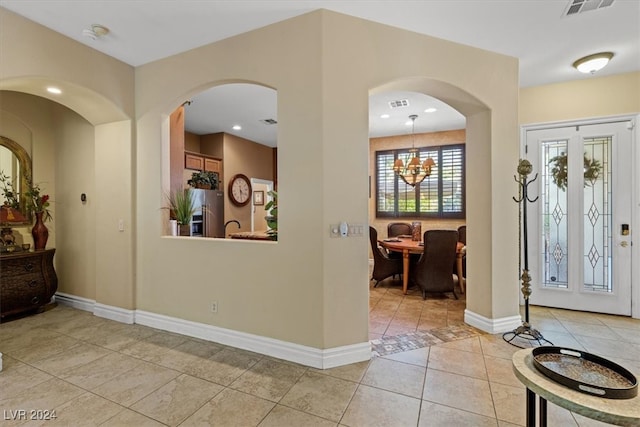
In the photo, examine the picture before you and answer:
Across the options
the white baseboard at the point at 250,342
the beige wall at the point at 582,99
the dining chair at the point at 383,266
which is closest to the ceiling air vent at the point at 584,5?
the beige wall at the point at 582,99

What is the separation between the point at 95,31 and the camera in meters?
2.84

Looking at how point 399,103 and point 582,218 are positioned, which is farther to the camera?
point 399,103

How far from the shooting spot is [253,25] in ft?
9.06

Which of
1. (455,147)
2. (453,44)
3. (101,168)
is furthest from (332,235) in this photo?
(455,147)

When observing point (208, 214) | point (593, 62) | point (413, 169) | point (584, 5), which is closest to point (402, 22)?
point (584, 5)

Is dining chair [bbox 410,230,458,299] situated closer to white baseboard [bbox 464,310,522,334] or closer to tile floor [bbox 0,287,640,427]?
white baseboard [bbox 464,310,522,334]

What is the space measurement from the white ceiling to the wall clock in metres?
3.44

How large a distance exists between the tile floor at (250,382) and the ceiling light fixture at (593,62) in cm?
289

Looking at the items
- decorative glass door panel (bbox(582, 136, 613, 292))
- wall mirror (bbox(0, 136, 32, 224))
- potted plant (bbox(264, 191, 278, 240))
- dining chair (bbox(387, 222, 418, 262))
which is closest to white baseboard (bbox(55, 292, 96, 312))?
wall mirror (bbox(0, 136, 32, 224))

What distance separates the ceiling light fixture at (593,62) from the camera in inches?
128

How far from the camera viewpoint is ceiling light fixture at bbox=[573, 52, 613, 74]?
10.7ft

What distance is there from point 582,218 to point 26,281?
6969 mm

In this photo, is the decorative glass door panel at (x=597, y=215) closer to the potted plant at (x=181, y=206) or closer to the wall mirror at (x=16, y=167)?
the potted plant at (x=181, y=206)

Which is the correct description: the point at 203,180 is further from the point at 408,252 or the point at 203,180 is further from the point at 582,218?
the point at 582,218
